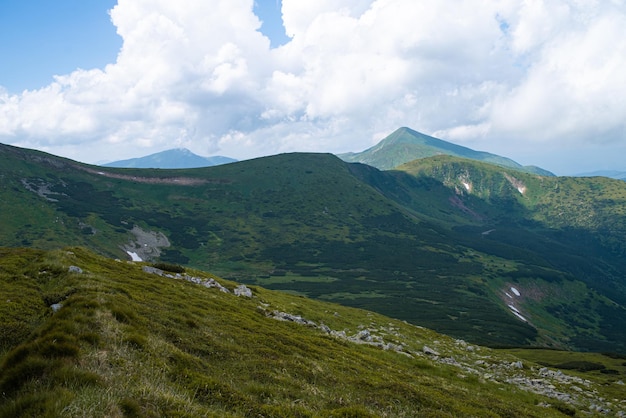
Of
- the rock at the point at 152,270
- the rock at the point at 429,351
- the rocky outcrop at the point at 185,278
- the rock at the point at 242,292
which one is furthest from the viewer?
the rock at the point at 242,292

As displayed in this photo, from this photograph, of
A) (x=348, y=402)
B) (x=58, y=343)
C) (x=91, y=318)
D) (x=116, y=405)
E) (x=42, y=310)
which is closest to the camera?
(x=116, y=405)

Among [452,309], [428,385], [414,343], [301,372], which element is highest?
[301,372]

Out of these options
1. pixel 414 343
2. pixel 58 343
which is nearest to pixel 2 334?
pixel 58 343

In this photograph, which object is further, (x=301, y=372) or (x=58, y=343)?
(x=301, y=372)

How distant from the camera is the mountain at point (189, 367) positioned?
10.8 meters

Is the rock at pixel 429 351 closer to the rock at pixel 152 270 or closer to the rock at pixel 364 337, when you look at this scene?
the rock at pixel 364 337

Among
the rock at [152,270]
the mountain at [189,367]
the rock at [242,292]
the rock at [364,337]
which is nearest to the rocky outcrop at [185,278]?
the rock at [152,270]

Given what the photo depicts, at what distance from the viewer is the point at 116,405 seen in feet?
31.5

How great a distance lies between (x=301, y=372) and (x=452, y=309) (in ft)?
545

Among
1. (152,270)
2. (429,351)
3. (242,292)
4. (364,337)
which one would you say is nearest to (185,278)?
(152,270)

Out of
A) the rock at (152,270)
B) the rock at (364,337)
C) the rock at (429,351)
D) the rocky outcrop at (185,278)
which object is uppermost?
the rock at (152,270)

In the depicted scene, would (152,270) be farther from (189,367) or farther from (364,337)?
(189,367)

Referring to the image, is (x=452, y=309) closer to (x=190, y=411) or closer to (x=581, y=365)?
(x=581, y=365)

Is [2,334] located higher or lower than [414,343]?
higher
